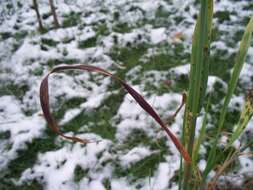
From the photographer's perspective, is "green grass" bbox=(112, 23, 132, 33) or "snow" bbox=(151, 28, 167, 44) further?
"green grass" bbox=(112, 23, 132, 33)

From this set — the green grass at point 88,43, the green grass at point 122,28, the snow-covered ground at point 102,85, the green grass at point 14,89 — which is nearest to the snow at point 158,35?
the snow-covered ground at point 102,85

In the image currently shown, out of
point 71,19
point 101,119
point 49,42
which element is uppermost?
point 71,19

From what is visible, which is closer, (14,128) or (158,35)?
(14,128)

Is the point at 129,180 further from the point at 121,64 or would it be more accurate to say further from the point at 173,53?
the point at 173,53

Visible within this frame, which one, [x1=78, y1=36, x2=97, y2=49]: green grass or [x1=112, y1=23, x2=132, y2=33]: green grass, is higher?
[x1=112, y1=23, x2=132, y2=33]: green grass

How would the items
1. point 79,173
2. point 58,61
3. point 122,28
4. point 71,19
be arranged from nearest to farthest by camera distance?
point 79,173 → point 58,61 → point 122,28 → point 71,19

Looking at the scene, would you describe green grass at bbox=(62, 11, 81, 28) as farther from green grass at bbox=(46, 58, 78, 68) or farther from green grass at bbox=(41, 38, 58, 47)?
green grass at bbox=(46, 58, 78, 68)

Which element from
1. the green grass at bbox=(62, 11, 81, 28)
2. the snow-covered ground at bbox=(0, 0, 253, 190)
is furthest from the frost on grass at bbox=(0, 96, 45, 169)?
the green grass at bbox=(62, 11, 81, 28)

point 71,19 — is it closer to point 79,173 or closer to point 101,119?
point 101,119

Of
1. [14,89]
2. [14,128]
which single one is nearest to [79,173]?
[14,128]

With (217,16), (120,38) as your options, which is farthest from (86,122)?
(217,16)
